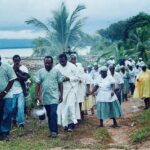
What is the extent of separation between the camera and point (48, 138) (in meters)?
10.8

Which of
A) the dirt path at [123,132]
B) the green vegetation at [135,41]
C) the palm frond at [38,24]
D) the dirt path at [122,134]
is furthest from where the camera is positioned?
the green vegetation at [135,41]

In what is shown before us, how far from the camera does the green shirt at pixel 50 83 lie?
35.6ft

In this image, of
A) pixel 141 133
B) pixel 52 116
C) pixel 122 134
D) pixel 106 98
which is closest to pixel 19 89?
pixel 52 116

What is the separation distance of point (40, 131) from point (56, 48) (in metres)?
17.2

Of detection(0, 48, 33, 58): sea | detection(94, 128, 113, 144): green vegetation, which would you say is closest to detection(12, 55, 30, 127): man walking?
detection(94, 128, 113, 144): green vegetation

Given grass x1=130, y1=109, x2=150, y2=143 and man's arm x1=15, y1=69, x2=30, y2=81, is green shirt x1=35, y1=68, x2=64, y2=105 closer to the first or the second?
man's arm x1=15, y1=69, x2=30, y2=81

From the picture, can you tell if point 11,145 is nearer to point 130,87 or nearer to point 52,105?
point 52,105

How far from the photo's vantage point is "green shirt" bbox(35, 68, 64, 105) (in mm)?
10836

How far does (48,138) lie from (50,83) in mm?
1195

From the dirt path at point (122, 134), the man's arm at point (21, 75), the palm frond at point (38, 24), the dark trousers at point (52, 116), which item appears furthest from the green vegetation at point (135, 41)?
the dark trousers at point (52, 116)

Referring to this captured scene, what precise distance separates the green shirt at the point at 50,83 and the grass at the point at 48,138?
84cm

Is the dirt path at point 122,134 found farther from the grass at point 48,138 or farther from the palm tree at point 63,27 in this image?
the palm tree at point 63,27

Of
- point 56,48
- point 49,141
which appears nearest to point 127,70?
point 56,48

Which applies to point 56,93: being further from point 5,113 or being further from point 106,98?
point 106,98
